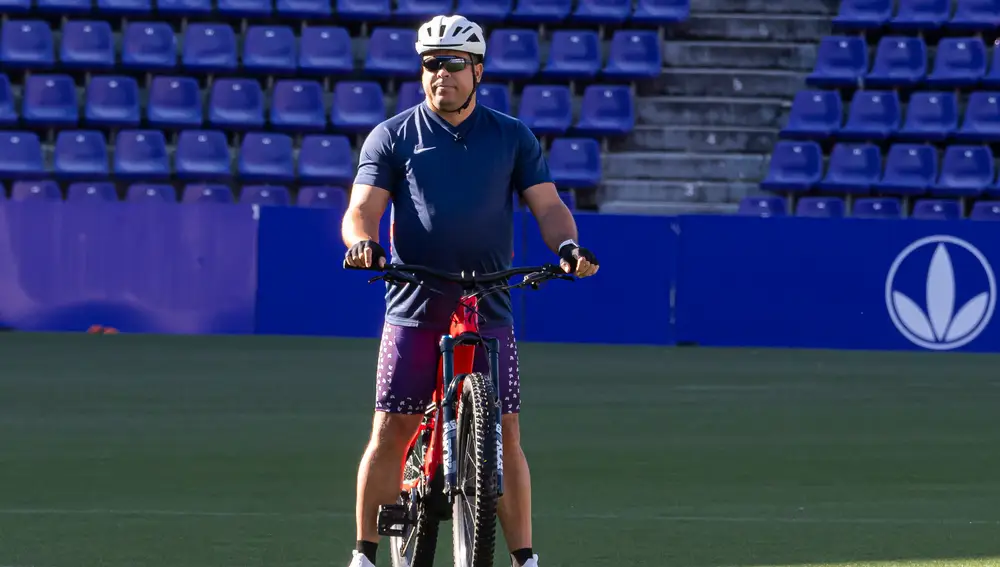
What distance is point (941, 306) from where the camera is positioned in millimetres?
16406

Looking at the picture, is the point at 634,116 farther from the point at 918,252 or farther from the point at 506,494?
the point at 506,494

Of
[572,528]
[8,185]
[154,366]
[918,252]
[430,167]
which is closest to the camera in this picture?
[430,167]

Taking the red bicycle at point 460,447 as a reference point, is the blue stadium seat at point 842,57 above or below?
above

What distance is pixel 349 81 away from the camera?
2056 cm

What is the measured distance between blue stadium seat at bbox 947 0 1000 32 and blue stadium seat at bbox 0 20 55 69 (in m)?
11.2

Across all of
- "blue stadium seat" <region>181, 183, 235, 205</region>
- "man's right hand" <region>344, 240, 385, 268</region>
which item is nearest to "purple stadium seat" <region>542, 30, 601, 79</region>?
"blue stadium seat" <region>181, 183, 235, 205</region>

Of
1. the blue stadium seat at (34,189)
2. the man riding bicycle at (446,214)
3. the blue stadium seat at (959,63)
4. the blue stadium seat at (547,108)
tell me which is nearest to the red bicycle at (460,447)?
the man riding bicycle at (446,214)

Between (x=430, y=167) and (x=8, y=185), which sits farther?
(x=8, y=185)

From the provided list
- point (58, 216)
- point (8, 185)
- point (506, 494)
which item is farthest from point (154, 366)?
point (506, 494)

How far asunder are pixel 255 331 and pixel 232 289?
476 mm

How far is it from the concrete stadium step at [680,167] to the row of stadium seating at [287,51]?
1.06 m

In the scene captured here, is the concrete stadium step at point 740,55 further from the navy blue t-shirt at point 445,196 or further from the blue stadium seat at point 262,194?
the navy blue t-shirt at point 445,196

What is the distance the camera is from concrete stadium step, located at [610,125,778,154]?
2095 cm

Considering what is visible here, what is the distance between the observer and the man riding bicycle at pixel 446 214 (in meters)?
5.25
